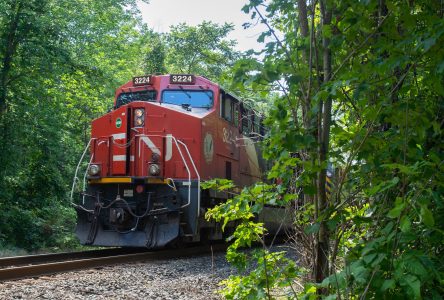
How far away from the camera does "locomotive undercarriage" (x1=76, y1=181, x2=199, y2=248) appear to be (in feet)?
27.3

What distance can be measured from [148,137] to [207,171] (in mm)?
1310

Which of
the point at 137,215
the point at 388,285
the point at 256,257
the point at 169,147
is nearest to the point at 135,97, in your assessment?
the point at 169,147

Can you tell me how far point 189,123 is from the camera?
353 inches

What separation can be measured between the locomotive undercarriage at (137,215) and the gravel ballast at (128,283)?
42.3 inches

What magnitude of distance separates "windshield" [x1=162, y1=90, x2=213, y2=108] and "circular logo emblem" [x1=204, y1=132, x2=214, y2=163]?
32.4 inches

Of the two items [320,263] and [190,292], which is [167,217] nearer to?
[190,292]

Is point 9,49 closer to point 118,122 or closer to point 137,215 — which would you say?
point 118,122

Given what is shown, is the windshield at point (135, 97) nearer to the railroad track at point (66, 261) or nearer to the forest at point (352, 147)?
the railroad track at point (66, 261)

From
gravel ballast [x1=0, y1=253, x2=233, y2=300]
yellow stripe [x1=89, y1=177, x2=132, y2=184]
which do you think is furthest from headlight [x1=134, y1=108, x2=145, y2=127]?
gravel ballast [x1=0, y1=253, x2=233, y2=300]

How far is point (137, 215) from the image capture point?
28.3ft

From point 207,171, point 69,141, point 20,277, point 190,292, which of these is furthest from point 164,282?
point 69,141

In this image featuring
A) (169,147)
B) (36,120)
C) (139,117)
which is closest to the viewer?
(169,147)

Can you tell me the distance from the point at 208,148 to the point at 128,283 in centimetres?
410

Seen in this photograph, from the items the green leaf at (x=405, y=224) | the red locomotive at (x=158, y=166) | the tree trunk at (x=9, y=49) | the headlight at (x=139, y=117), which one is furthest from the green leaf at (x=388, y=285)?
the tree trunk at (x=9, y=49)
